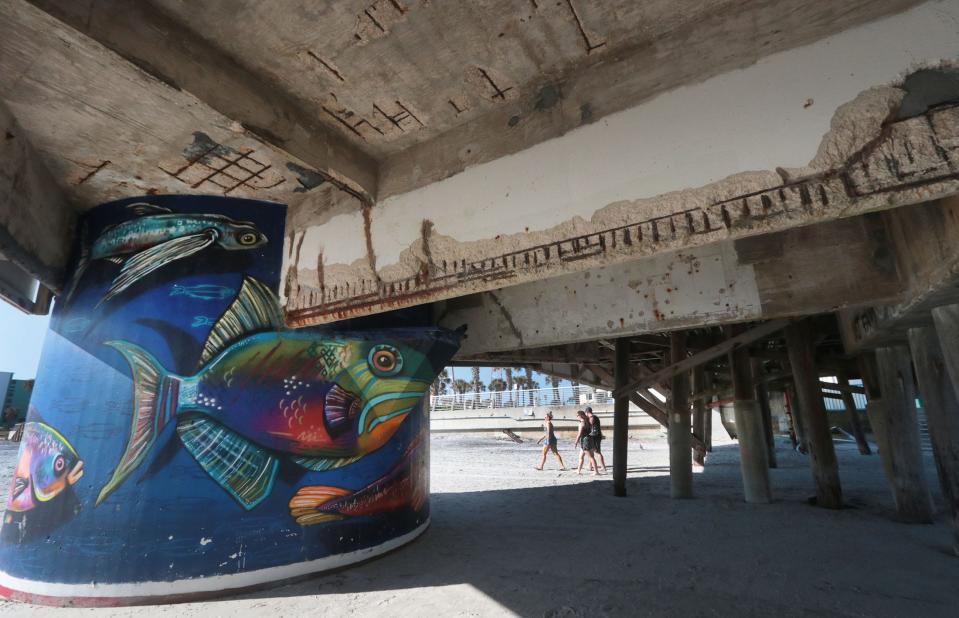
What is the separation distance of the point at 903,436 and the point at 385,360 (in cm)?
642

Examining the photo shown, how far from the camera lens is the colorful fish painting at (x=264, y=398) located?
413cm

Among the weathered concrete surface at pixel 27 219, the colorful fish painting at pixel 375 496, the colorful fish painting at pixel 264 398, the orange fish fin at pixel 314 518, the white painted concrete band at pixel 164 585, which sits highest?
the weathered concrete surface at pixel 27 219

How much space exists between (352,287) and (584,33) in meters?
2.24

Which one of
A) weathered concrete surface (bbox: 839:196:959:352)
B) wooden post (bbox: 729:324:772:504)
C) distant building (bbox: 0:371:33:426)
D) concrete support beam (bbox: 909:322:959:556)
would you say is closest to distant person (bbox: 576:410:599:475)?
wooden post (bbox: 729:324:772:504)

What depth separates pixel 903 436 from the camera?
5.70 metres

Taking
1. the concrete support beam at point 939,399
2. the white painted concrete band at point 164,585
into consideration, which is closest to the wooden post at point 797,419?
the concrete support beam at point 939,399

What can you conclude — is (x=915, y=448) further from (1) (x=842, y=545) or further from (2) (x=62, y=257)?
(2) (x=62, y=257)

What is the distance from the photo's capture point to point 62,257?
4633 millimetres

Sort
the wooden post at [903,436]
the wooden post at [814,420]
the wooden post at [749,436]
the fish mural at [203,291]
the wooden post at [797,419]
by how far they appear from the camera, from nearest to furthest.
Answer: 1. the fish mural at [203,291]
2. the wooden post at [903,436]
3. the wooden post at [814,420]
4. the wooden post at [749,436]
5. the wooden post at [797,419]

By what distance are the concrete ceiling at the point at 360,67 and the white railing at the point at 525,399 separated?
26.8m

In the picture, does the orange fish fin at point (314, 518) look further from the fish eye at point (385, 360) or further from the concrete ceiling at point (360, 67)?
the concrete ceiling at point (360, 67)

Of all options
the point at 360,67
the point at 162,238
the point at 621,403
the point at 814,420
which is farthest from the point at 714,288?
the point at 162,238

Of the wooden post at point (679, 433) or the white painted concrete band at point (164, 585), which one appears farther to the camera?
the wooden post at point (679, 433)

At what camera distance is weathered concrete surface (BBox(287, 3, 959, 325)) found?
1.93m
